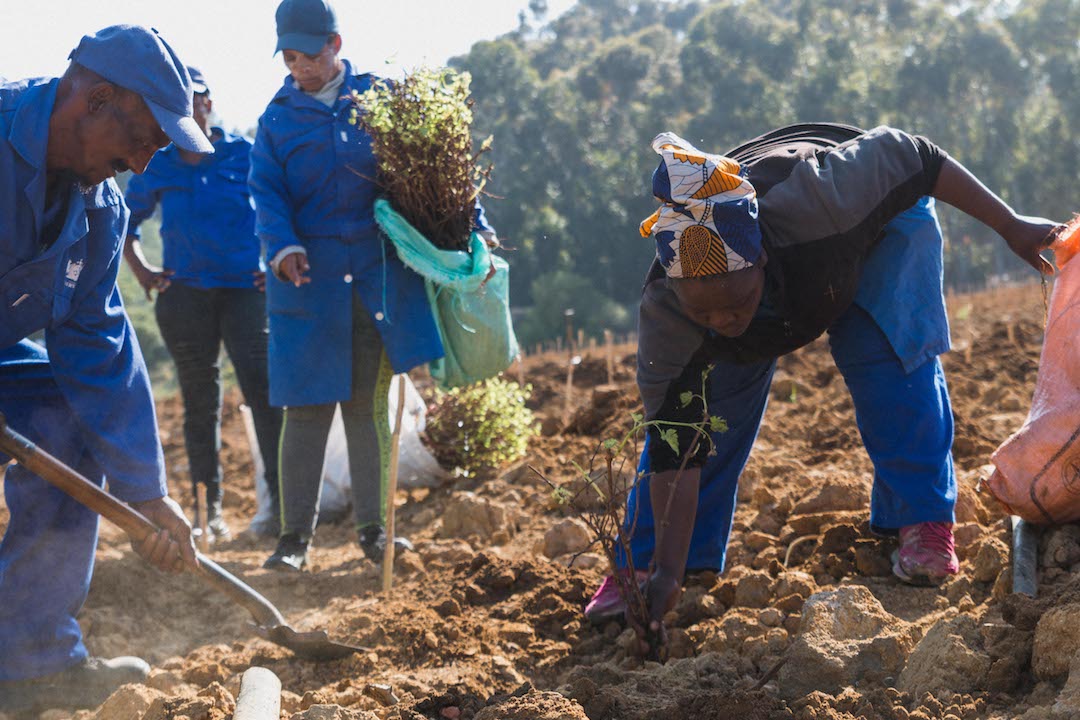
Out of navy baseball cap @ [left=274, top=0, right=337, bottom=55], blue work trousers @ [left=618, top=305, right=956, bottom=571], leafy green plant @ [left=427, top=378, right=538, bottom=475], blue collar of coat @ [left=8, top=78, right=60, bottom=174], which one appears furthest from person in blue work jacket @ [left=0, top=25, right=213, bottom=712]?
leafy green plant @ [left=427, top=378, right=538, bottom=475]

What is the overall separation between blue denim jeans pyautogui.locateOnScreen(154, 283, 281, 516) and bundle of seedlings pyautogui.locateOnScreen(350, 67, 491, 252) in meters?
1.07

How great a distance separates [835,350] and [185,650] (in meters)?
2.17

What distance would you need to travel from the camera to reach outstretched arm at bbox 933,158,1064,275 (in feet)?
9.72

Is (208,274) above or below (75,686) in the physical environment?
above

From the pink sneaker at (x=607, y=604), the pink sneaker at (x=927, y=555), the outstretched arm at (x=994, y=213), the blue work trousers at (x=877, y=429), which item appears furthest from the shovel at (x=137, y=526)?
the outstretched arm at (x=994, y=213)

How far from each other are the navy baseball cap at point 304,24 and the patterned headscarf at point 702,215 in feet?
5.74

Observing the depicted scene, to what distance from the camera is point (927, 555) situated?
125 inches

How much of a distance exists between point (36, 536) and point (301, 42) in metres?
1.86

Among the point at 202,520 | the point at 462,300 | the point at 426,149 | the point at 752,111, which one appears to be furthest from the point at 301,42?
the point at 752,111

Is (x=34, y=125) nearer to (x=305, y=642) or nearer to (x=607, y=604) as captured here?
(x=305, y=642)

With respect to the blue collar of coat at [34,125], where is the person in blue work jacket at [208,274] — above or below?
below

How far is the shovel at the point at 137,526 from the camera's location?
102 inches

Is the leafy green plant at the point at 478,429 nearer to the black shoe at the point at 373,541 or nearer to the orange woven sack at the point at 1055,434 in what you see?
the black shoe at the point at 373,541

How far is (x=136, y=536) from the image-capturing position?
110 inches
